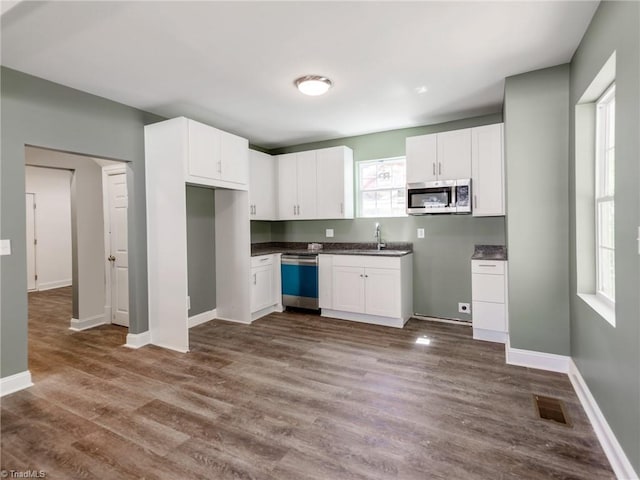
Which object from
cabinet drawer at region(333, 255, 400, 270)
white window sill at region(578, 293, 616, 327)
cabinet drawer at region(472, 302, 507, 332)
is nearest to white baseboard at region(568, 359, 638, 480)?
white window sill at region(578, 293, 616, 327)

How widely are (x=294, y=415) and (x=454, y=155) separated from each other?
3.19 meters

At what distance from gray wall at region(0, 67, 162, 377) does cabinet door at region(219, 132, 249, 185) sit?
0.96m

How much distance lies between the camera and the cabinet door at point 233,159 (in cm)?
384

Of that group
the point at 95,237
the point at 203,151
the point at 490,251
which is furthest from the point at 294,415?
the point at 95,237

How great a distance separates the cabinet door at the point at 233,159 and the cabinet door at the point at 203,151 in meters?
0.08

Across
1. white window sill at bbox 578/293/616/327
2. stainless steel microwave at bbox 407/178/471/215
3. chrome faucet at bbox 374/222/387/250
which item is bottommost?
white window sill at bbox 578/293/616/327

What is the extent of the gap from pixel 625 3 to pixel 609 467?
237 centimetres

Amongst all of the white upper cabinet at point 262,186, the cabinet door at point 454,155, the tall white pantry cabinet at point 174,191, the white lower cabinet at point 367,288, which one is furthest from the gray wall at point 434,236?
the tall white pantry cabinet at point 174,191

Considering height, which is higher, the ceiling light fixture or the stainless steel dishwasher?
the ceiling light fixture

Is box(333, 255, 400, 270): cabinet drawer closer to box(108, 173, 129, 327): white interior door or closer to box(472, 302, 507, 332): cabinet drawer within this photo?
box(472, 302, 507, 332): cabinet drawer

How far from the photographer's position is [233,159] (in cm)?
400

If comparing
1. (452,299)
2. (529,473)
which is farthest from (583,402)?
(452,299)

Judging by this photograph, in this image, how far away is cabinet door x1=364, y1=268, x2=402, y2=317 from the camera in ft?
13.1

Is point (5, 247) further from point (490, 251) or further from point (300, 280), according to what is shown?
point (490, 251)
